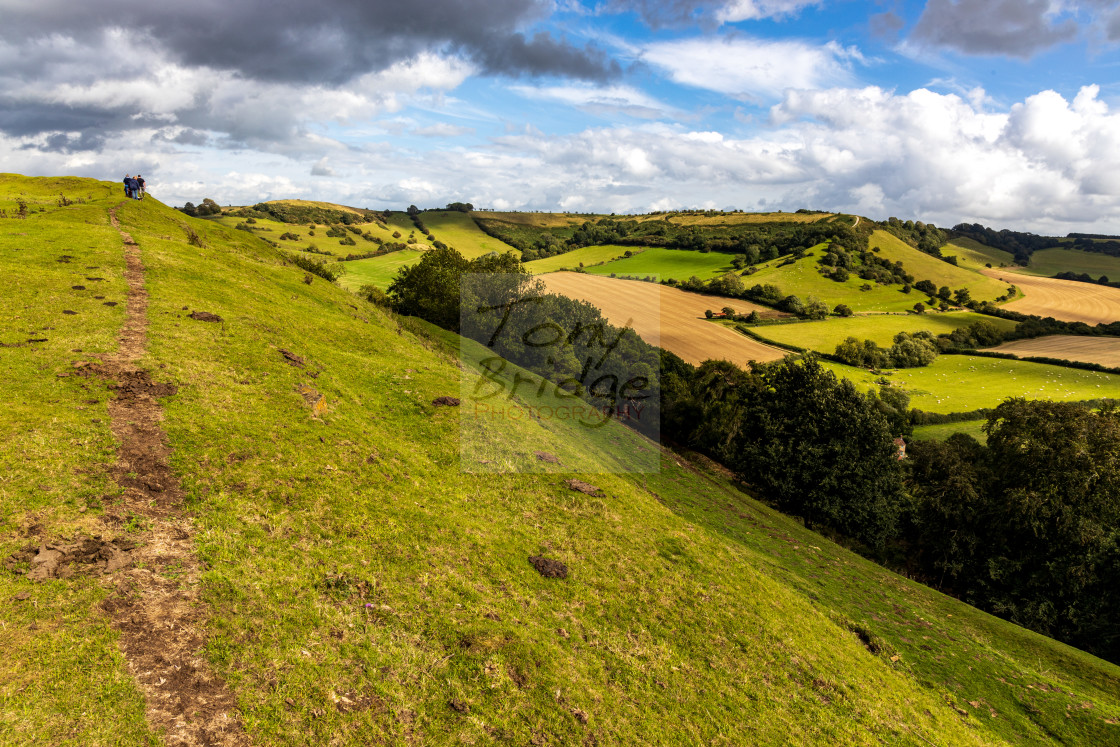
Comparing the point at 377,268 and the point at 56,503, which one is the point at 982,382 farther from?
the point at 377,268

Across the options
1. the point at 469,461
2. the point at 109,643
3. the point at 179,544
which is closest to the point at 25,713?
the point at 109,643

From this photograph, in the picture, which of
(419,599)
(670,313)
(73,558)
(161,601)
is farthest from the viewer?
(670,313)

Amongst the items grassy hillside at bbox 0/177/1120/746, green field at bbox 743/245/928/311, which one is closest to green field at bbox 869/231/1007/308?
green field at bbox 743/245/928/311

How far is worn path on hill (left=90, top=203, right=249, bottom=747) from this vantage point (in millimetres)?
8086

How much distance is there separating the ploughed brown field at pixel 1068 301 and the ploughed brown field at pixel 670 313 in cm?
7747

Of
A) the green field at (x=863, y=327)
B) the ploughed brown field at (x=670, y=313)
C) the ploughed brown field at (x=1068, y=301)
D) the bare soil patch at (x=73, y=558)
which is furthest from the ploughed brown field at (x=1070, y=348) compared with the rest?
the bare soil patch at (x=73, y=558)

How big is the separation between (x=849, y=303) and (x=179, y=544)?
6001 inches

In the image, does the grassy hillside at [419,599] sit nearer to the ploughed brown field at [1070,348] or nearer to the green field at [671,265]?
the ploughed brown field at [1070,348]

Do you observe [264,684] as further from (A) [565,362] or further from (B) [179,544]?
(A) [565,362]

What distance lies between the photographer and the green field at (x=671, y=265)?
6235 inches

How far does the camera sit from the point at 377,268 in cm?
13325

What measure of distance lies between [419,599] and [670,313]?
357ft

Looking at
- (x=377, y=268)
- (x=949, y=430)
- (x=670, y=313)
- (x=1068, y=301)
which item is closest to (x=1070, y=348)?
(x=1068, y=301)

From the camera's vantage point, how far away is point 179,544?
1148cm
